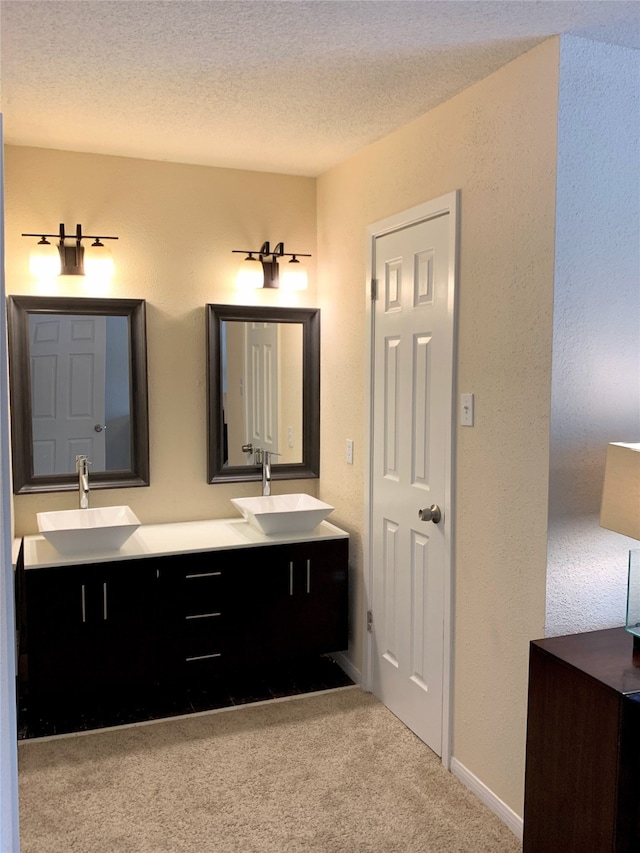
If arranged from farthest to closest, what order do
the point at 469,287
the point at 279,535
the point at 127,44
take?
the point at 279,535, the point at 469,287, the point at 127,44

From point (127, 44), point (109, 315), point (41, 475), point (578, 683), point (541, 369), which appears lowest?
point (578, 683)

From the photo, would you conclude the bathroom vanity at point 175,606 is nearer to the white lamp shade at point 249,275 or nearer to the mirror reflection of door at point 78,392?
the mirror reflection of door at point 78,392

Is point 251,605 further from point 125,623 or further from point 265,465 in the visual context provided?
point 265,465

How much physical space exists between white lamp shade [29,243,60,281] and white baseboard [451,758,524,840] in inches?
105

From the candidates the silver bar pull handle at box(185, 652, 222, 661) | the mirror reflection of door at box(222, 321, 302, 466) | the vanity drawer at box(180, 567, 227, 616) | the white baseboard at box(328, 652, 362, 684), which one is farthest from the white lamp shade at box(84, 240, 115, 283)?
the white baseboard at box(328, 652, 362, 684)

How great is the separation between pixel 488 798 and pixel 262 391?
82.3 inches

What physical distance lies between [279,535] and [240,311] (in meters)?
1.14

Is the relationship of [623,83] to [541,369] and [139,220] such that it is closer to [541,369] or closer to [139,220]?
[541,369]

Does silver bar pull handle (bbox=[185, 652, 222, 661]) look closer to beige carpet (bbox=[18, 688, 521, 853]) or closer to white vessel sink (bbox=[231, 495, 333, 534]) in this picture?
beige carpet (bbox=[18, 688, 521, 853])

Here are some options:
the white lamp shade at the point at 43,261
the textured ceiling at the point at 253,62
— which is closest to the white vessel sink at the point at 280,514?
the white lamp shade at the point at 43,261

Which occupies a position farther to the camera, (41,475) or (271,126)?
(41,475)

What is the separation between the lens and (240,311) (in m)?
3.69

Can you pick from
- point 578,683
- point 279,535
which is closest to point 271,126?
point 279,535

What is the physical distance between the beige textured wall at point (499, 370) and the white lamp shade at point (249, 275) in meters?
0.97
